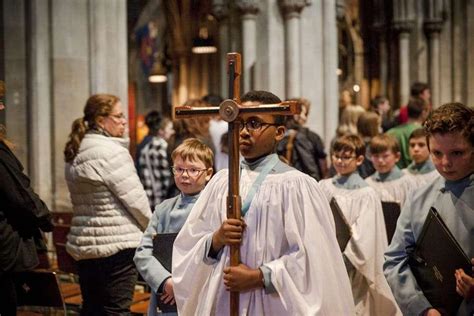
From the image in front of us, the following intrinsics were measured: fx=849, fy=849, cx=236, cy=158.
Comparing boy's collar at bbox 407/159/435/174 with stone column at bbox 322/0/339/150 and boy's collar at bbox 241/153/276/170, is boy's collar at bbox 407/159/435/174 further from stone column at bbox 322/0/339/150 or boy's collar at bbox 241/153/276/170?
stone column at bbox 322/0/339/150

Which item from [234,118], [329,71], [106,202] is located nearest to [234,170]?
[234,118]

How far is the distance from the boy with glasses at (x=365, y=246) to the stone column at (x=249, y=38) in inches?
192

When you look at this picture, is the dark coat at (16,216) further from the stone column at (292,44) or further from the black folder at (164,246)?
the stone column at (292,44)

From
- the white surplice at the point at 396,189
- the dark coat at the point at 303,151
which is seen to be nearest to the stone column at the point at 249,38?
the dark coat at the point at 303,151

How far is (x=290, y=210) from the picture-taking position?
3.21 metres

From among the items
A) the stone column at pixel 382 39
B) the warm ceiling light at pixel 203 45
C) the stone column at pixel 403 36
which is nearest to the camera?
the stone column at pixel 403 36

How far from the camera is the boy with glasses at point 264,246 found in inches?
124

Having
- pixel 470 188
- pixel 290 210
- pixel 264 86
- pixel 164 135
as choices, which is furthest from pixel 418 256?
pixel 164 135

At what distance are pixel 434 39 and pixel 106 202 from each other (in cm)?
1189

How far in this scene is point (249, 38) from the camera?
1029 cm

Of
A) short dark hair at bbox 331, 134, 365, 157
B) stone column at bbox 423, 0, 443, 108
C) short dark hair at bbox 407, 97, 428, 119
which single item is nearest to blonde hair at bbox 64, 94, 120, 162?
short dark hair at bbox 331, 134, 365, 157

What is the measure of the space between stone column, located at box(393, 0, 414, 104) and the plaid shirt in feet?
29.4

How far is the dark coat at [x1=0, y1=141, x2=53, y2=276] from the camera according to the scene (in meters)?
4.50

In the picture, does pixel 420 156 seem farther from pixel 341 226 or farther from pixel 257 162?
pixel 257 162
